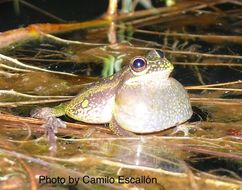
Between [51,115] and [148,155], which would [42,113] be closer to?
[51,115]

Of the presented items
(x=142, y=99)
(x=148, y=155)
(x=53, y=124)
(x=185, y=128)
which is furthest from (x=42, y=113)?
(x=185, y=128)

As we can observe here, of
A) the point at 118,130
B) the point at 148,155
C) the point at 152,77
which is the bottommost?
the point at 148,155

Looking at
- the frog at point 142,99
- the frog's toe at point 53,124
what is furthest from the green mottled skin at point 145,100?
the frog's toe at point 53,124

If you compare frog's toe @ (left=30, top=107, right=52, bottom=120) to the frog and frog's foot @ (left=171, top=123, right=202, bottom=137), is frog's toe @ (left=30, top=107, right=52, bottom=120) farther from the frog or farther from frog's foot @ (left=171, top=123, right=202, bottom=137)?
frog's foot @ (left=171, top=123, right=202, bottom=137)

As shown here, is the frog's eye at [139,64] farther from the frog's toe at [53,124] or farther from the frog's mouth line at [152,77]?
the frog's toe at [53,124]

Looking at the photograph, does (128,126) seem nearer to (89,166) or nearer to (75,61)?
(89,166)

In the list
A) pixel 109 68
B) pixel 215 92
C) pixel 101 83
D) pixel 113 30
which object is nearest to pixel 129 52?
pixel 109 68

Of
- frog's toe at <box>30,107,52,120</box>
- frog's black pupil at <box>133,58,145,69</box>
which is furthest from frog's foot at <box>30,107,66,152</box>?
frog's black pupil at <box>133,58,145,69</box>
